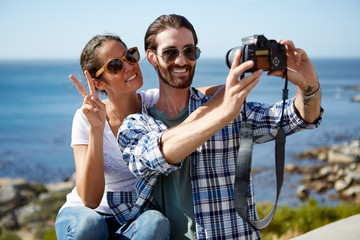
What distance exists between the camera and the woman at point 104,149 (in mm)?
2484

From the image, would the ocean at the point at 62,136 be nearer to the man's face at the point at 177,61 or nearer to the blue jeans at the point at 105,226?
the man's face at the point at 177,61

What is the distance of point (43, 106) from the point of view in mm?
35656

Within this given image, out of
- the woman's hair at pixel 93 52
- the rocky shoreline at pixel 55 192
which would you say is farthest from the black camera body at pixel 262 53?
the rocky shoreline at pixel 55 192

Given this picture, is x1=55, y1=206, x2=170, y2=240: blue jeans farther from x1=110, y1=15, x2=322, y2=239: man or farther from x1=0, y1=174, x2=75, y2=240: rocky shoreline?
x1=0, y1=174, x2=75, y2=240: rocky shoreline

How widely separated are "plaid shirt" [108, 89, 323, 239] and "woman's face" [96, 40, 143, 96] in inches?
17.2

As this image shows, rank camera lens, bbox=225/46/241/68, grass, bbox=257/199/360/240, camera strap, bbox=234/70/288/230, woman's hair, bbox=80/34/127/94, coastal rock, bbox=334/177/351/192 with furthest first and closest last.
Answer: coastal rock, bbox=334/177/351/192
grass, bbox=257/199/360/240
woman's hair, bbox=80/34/127/94
camera strap, bbox=234/70/288/230
camera lens, bbox=225/46/241/68

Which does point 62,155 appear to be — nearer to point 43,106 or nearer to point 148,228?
point 43,106

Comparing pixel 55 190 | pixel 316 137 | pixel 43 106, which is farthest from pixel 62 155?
pixel 43 106

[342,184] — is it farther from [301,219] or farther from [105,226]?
[105,226]

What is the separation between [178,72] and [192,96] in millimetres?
217

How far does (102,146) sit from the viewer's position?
266 cm

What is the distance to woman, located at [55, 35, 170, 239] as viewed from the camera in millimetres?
2496

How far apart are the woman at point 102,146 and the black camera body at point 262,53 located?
1.01m

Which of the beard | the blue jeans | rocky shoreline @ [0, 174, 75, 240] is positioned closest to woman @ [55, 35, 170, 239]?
the blue jeans
